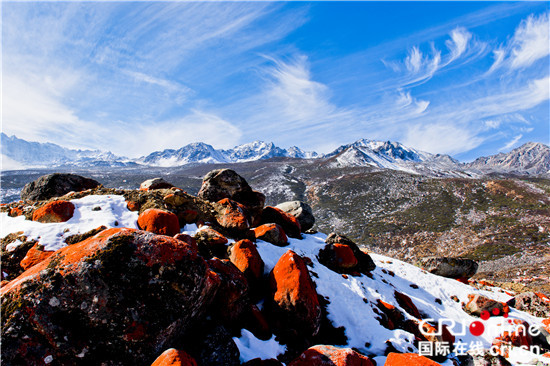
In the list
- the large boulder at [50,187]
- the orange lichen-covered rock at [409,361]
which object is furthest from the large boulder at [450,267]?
the large boulder at [50,187]

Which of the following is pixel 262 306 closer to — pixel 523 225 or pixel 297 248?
pixel 297 248

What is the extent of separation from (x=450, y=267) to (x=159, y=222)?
3128 centimetres

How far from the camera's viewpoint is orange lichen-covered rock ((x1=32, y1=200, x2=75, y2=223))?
12273 mm

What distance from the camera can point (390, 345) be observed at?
37.3 feet

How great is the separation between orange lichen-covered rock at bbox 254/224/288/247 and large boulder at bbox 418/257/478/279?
2075 centimetres

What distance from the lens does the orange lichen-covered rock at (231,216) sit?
51.8 ft

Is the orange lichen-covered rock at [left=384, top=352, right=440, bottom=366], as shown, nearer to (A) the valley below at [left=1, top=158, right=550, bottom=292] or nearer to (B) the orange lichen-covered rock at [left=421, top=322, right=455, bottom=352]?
(B) the orange lichen-covered rock at [left=421, top=322, right=455, bottom=352]

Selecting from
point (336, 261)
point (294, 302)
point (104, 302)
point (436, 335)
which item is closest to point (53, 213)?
point (104, 302)

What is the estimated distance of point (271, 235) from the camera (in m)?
16.5

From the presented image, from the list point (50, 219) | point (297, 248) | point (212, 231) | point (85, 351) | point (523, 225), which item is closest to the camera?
point (85, 351)

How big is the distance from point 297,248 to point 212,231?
685 cm

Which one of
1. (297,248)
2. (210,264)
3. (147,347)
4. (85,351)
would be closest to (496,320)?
(297,248)

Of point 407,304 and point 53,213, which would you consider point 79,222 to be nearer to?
point 53,213

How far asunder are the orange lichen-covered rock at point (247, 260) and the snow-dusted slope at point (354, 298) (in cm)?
75
